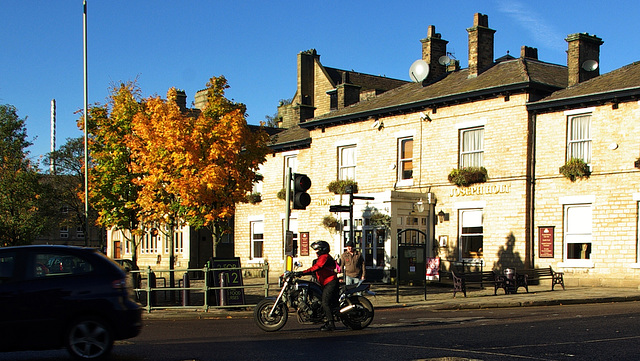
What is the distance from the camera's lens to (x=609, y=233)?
25188 millimetres

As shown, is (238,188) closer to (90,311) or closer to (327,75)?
(90,311)

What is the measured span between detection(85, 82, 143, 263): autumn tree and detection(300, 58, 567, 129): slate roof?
32.7 ft

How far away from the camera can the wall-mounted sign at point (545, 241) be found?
26516mm

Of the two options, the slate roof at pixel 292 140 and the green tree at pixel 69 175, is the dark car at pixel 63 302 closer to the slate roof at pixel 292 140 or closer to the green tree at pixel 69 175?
the slate roof at pixel 292 140

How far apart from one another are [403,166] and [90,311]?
2333 cm

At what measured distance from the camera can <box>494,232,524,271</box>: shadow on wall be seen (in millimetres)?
27125

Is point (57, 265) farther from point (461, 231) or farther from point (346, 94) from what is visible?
point (346, 94)

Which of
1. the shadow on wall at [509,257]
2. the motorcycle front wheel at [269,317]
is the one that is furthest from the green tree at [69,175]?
the motorcycle front wheel at [269,317]

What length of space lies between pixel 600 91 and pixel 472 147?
18.1ft

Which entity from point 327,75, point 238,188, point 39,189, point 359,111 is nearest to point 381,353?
point 238,188

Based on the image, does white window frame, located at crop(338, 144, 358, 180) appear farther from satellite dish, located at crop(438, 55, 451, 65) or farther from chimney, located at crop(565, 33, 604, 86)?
chimney, located at crop(565, 33, 604, 86)

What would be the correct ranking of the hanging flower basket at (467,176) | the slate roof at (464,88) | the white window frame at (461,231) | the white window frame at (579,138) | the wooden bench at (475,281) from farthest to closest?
the white window frame at (461,231) < the hanging flower basket at (467,176) < the slate roof at (464,88) < the white window frame at (579,138) < the wooden bench at (475,281)

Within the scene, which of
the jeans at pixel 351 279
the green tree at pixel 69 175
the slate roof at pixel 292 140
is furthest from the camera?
the green tree at pixel 69 175

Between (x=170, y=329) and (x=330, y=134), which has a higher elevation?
(x=330, y=134)
